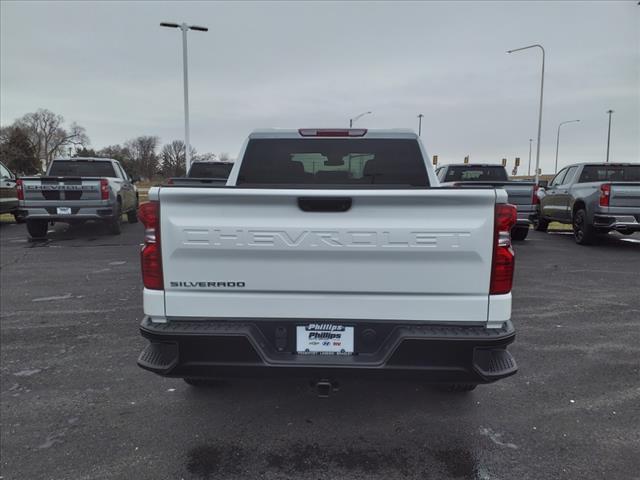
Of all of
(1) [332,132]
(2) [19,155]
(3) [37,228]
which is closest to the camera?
(1) [332,132]

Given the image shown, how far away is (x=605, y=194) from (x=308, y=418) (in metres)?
9.55

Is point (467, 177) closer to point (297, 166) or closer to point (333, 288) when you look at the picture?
point (297, 166)

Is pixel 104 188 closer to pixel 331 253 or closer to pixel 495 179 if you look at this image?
pixel 495 179

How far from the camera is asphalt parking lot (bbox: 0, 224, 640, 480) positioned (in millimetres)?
2752

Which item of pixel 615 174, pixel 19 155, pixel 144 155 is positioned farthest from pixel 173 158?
pixel 615 174

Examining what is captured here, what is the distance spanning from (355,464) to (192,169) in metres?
11.4

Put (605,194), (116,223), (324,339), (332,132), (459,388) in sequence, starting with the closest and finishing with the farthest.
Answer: (324,339) → (459,388) → (332,132) → (605,194) → (116,223)

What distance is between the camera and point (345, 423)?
3.21 meters

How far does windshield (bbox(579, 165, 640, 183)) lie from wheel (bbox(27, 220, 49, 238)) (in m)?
13.5

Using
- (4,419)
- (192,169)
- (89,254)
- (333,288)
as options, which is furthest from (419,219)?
(192,169)

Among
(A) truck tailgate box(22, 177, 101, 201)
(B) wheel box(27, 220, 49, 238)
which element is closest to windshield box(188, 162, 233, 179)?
(A) truck tailgate box(22, 177, 101, 201)

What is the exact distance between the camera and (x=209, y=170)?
1324cm

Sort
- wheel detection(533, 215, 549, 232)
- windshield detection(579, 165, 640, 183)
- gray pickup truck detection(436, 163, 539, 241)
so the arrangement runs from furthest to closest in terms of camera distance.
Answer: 1. wheel detection(533, 215, 549, 232)
2. windshield detection(579, 165, 640, 183)
3. gray pickup truck detection(436, 163, 539, 241)

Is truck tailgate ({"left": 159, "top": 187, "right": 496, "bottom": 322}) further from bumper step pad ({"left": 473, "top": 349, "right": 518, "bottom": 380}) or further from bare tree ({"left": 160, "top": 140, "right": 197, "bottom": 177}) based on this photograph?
bare tree ({"left": 160, "top": 140, "right": 197, "bottom": 177})
